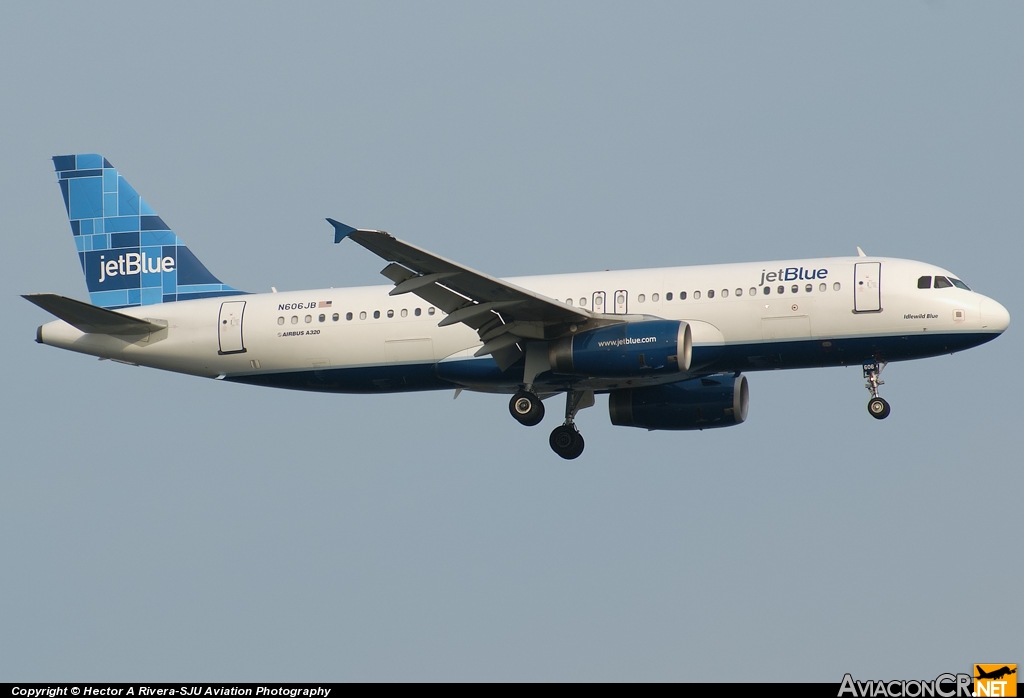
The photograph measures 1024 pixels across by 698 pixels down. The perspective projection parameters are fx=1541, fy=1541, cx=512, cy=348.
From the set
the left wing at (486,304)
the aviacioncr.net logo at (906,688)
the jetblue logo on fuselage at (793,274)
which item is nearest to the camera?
the aviacioncr.net logo at (906,688)

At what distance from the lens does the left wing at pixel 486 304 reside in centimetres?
3641

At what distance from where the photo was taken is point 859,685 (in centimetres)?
2884

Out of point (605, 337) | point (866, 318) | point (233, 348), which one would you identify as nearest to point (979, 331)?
point (866, 318)

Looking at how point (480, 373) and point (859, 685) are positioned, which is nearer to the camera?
point (859, 685)

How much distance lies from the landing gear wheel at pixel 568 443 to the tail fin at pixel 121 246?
34.7 ft

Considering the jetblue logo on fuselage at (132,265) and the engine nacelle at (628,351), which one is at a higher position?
the jetblue logo on fuselage at (132,265)

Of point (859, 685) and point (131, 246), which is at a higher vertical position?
point (131, 246)

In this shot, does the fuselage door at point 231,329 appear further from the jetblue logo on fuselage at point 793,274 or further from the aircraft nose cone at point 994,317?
the aircraft nose cone at point 994,317

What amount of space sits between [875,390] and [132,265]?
2205 cm

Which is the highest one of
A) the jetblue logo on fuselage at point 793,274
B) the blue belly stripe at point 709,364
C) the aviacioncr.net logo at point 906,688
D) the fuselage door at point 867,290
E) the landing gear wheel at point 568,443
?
the jetblue logo on fuselage at point 793,274

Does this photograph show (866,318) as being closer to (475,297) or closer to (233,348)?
(475,297)

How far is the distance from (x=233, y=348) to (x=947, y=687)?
73.5ft

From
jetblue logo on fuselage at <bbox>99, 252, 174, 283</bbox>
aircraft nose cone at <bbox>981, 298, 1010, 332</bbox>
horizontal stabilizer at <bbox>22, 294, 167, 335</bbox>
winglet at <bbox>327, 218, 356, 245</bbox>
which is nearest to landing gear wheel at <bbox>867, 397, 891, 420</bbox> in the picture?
aircraft nose cone at <bbox>981, 298, 1010, 332</bbox>

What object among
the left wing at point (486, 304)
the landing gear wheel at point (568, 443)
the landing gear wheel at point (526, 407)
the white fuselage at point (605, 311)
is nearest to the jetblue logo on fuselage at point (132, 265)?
the white fuselage at point (605, 311)
